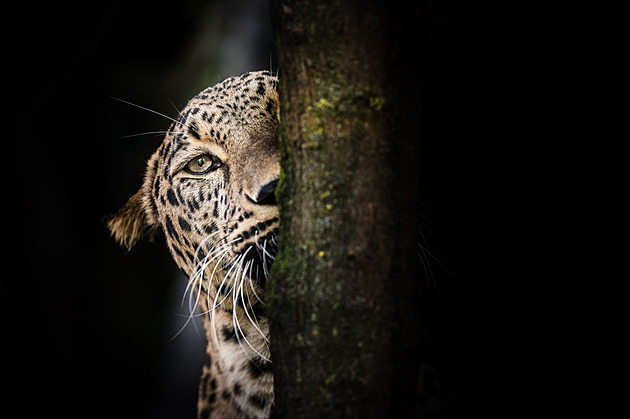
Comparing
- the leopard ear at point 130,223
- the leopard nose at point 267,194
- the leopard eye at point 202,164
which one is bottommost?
the leopard ear at point 130,223

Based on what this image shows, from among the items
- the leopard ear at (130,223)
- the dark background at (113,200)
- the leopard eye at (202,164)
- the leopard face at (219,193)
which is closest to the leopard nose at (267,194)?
the leopard face at (219,193)

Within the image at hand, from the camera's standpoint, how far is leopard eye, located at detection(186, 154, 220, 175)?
5.39ft

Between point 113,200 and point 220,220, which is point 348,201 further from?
point 113,200

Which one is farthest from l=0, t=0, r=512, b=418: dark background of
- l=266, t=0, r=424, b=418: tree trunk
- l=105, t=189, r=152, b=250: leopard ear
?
l=266, t=0, r=424, b=418: tree trunk

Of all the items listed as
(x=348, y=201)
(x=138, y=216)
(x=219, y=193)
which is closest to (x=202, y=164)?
(x=219, y=193)

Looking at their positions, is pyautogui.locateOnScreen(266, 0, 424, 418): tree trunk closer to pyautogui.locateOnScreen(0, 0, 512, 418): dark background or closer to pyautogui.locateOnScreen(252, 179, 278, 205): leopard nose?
pyautogui.locateOnScreen(252, 179, 278, 205): leopard nose

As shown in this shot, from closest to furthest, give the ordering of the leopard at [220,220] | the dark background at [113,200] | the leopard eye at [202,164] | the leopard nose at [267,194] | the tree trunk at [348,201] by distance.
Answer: the tree trunk at [348,201], the leopard nose at [267,194], the leopard at [220,220], the leopard eye at [202,164], the dark background at [113,200]

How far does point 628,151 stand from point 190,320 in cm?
183

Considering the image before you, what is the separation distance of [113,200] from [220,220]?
61cm

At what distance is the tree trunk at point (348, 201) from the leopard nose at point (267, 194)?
1.58 feet

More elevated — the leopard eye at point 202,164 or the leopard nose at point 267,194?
the leopard eye at point 202,164

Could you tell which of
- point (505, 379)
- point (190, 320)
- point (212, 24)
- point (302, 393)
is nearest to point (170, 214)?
point (190, 320)

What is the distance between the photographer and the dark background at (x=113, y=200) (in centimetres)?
178

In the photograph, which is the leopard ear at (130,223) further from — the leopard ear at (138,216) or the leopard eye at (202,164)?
the leopard eye at (202,164)
